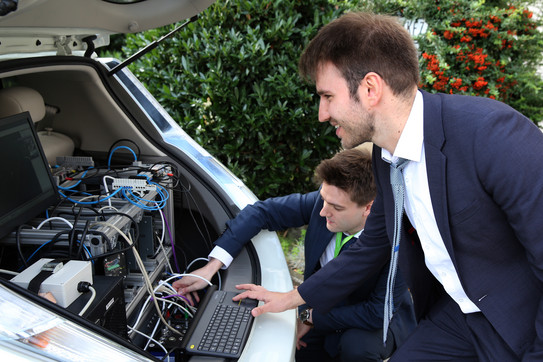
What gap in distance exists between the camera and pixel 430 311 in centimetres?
194

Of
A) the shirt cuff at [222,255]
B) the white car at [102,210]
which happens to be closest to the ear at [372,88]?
the white car at [102,210]

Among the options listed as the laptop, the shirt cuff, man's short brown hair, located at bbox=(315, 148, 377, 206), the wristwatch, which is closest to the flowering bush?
man's short brown hair, located at bbox=(315, 148, 377, 206)

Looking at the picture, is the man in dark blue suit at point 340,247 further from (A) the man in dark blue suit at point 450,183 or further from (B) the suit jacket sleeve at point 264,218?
(A) the man in dark blue suit at point 450,183

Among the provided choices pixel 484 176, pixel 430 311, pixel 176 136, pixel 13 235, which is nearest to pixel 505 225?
pixel 484 176

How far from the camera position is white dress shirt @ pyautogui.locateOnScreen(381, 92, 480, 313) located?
152 cm

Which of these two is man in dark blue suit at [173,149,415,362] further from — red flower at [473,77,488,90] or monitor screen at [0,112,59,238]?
red flower at [473,77,488,90]

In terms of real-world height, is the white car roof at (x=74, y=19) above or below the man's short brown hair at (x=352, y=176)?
above

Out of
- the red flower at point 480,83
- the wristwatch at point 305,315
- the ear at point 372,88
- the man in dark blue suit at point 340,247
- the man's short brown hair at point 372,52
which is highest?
the man's short brown hair at point 372,52

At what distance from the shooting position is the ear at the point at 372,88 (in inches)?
59.5

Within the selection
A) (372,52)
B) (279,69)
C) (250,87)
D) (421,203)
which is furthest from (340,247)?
(250,87)

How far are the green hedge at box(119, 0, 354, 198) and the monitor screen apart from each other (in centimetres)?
219

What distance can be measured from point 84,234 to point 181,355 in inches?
20.4

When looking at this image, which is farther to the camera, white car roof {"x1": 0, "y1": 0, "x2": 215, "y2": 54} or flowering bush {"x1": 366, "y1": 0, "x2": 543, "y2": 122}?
flowering bush {"x1": 366, "y1": 0, "x2": 543, "y2": 122}

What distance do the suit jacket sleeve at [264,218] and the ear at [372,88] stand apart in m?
0.93
